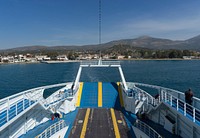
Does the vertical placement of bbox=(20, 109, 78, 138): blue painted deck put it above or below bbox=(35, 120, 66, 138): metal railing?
below

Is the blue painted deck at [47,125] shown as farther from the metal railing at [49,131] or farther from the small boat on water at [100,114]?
the metal railing at [49,131]

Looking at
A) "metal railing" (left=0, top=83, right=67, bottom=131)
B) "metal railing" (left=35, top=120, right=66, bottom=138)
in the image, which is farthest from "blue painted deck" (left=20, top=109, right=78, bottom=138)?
"metal railing" (left=0, top=83, right=67, bottom=131)

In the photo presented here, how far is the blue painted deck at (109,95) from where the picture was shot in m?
16.0

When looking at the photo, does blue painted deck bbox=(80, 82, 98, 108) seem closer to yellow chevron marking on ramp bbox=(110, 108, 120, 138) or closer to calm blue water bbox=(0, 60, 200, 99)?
yellow chevron marking on ramp bbox=(110, 108, 120, 138)

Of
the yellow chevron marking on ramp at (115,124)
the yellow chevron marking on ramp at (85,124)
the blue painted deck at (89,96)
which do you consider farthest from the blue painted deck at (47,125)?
the yellow chevron marking on ramp at (115,124)

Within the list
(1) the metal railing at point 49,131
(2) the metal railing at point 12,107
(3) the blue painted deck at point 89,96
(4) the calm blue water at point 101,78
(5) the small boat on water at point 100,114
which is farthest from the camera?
(4) the calm blue water at point 101,78

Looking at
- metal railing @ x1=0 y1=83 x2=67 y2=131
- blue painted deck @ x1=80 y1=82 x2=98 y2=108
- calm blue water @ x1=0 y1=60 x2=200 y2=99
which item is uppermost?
metal railing @ x1=0 y1=83 x2=67 y2=131

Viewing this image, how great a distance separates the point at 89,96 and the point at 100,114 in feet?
11.9

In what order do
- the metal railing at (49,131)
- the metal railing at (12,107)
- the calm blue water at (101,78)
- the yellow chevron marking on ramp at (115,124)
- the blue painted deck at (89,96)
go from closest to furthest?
the metal railing at (12,107) → the metal railing at (49,131) → the yellow chevron marking on ramp at (115,124) → the blue painted deck at (89,96) → the calm blue water at (101,78)

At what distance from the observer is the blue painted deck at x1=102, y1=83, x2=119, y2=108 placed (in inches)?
631

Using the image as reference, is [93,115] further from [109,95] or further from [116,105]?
[109,95]

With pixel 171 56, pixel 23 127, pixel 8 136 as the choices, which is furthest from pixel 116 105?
pixel 171 56

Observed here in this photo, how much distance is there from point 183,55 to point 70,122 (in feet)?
560

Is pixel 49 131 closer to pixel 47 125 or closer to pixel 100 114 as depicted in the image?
pixel 47 125
